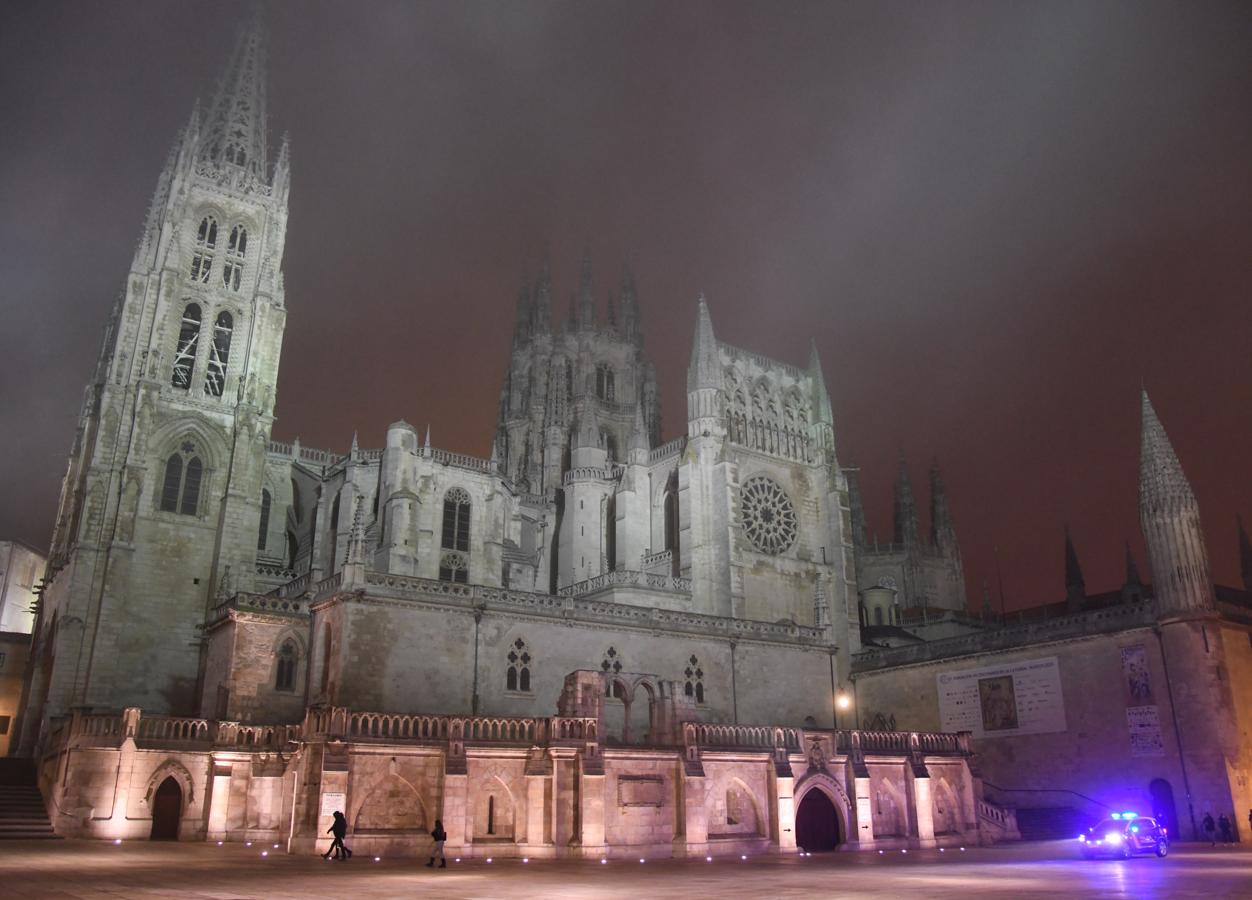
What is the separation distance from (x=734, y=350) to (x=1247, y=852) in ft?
109

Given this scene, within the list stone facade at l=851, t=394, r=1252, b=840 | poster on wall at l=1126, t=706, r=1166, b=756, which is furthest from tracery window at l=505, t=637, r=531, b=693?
poster on wall at l=1126, t=706, r=1166, b=756

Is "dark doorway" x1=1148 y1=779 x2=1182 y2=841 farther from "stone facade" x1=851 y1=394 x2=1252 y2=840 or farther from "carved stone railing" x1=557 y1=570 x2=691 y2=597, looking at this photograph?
"carved stone railing" x1=557 y1=570 x2=691 y2=597

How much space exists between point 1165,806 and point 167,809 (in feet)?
100

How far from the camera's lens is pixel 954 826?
2981 centimetres

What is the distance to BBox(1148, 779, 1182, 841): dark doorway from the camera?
1192 inches

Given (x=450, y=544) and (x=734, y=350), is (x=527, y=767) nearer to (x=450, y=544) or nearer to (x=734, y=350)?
(x=450, y=544)

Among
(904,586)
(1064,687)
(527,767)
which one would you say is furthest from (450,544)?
(904,586)

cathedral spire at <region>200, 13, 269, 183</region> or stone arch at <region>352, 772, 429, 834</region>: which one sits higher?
cathedral spire at <region>200, 13, 269, 183</region>

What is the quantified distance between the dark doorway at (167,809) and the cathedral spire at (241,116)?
33191 mm

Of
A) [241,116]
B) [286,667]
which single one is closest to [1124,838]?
[286,667]

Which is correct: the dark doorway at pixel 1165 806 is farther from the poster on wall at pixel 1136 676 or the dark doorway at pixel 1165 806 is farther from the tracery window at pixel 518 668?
the tracery window at pixel 518 668

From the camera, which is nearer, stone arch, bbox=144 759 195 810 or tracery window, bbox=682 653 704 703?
stone arch, bbox=144 759 195 810

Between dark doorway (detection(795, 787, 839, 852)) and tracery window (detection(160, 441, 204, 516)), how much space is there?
29.4m

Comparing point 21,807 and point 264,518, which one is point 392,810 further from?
point 264,518
